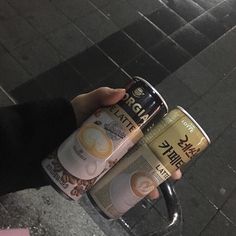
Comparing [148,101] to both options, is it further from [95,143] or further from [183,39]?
[183,39]

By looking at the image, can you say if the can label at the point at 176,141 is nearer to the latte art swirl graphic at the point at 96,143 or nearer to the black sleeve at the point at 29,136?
the latte art swirl graphic at the point at 96,143

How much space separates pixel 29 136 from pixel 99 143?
0.72ft

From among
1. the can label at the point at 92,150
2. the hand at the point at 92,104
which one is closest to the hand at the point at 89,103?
the hand at the point at 92,104

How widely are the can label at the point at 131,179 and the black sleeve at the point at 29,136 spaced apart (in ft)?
0.60

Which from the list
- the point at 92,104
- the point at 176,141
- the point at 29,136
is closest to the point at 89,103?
the point at 92,104

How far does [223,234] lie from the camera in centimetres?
226

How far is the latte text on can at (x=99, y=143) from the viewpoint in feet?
2.71

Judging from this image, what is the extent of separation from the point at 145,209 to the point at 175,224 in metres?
1.31

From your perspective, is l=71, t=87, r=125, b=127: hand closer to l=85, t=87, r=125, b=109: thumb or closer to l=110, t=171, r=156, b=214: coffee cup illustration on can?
l=85, t=87, r=125, b=109: thumb

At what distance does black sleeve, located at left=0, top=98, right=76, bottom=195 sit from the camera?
934 mm

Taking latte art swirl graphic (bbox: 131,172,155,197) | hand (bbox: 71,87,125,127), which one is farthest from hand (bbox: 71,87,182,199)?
latte art swirl graphic (bbox: 131,172,155,197)

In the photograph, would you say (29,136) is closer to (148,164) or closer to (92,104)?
(92,104)

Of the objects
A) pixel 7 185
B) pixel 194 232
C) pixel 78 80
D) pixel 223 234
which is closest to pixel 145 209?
pixel 194 232

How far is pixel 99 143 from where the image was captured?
0.83 meters
